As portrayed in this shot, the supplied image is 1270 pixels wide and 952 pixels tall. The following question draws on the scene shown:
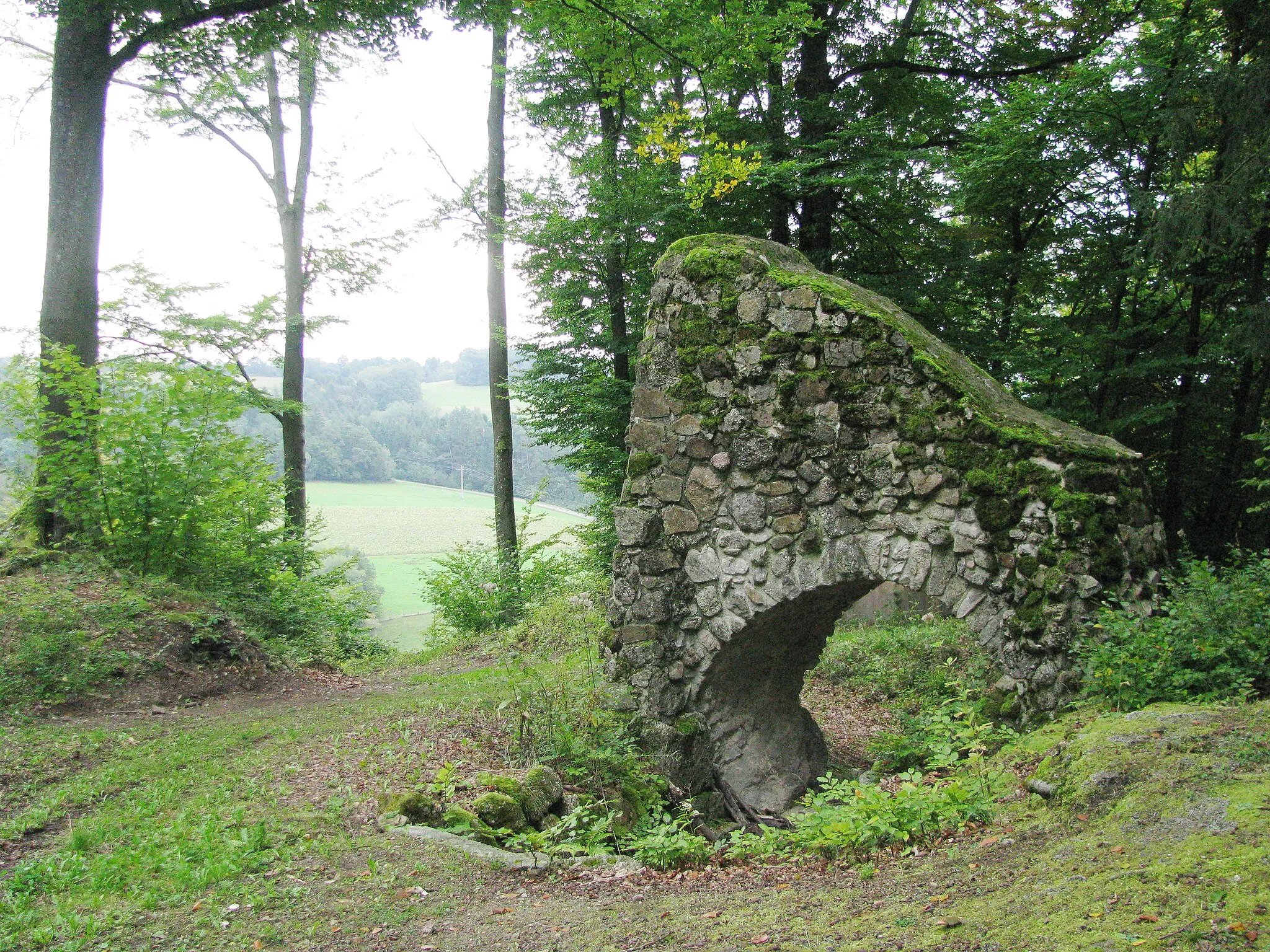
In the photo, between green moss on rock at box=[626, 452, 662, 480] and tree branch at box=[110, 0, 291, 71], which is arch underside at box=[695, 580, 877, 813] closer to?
green moss on rock at box=[626, 452, 662, 480]

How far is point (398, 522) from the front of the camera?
24641mm

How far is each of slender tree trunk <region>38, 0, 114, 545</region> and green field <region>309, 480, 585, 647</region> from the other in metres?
9.81

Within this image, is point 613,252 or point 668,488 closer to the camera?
point 668,488

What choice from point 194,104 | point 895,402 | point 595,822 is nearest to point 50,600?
point 595,822

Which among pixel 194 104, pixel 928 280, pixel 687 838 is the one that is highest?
pixel 194 104

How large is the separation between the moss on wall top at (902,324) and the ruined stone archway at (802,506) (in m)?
0.02

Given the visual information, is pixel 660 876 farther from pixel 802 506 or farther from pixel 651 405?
pixel 651 405

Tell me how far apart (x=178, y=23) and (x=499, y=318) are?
679 centimetres

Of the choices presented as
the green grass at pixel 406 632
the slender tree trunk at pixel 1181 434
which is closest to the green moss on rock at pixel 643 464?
the slender tree trunk at pixel 1181 434

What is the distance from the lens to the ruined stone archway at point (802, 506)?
4793 millimetres

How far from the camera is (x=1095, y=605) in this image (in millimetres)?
4629

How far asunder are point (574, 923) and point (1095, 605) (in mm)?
3448

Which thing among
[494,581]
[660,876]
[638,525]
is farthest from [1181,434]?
[494,581]

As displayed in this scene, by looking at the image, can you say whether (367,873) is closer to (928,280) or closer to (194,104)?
(928,280)
